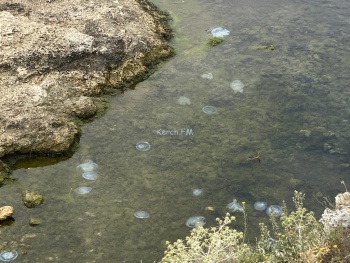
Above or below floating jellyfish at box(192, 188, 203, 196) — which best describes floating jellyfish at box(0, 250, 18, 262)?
below

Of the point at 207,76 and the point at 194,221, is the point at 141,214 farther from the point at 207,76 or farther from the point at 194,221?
the point at 207,76

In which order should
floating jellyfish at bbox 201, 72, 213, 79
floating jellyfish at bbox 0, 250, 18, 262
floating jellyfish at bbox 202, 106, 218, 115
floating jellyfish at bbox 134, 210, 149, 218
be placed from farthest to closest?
floating jellyfish at bbox 201, 72, 213, 79 < floating jellyfish at bbox 202, 106, 218, 115 < floating jellyfish at bbox 134, 210, 149, 218 < floating jellyfish at bbox 0, 250, 18, 262

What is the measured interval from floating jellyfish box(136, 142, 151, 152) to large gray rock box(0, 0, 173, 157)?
0.55 m

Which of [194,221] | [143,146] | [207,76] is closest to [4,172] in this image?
[143,146]

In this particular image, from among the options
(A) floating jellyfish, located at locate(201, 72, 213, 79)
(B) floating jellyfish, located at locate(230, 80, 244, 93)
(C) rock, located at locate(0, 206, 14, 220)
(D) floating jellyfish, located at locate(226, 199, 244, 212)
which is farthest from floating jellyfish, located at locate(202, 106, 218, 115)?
(C) rock, located at locate(0, 206, 14, 220)

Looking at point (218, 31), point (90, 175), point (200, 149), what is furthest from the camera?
point (218, 31)

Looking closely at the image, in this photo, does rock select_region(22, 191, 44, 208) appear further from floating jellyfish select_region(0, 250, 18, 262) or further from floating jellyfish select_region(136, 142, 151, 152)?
floating jellyfish select_region(136, 142, 151, 152)

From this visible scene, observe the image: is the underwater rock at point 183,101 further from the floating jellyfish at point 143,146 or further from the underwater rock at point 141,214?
the underwater rock at point 141,214

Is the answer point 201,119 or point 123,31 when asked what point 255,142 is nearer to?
point 201,119

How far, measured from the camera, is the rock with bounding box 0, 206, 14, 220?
4633mm

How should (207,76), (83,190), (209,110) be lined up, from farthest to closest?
(207,76) → (209,110) → (83,190)

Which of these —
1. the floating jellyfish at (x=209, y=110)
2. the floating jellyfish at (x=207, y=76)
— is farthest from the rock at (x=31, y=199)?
the floating jellyfish at (x=207, y=76)

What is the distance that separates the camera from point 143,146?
17.9 ft

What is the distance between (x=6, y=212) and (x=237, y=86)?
2.65m
